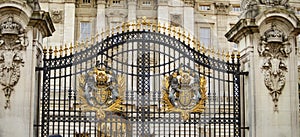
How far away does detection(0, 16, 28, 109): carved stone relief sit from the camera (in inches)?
446

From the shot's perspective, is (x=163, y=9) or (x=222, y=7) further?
(x=222, y=7)

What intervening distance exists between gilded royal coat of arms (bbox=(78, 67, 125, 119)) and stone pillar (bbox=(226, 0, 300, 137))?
3.07m

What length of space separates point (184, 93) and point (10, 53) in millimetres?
4079

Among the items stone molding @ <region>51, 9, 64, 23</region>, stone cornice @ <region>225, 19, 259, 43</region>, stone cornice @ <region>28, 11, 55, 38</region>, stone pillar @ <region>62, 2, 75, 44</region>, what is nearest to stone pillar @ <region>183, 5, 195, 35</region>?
stone pillar @ <region>62, 2, 75, 44</region>

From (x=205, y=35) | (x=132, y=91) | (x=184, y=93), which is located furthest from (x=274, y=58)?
(x=205, y=35)

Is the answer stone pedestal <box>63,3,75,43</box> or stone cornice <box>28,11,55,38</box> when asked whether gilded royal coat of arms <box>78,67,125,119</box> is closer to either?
stone cornice <box>28,11,55,38</box>

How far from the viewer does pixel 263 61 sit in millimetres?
12289

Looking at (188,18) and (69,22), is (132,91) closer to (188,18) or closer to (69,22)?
(69,22)

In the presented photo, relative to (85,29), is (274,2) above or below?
below

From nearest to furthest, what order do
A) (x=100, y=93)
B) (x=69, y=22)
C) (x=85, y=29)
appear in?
1. (x=100, y=93)
2. (x=69, y=22)
3. (x=85, y=29)

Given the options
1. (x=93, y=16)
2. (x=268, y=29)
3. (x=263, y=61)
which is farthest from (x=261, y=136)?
(x=93, y=16)

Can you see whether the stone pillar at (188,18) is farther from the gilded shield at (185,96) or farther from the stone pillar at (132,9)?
the gilded shield at (185,96)

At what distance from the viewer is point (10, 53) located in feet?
37.5

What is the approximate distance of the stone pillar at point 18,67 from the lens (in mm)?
11180
